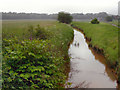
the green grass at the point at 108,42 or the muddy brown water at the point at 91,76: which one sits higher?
the green grass at the point at 108,42

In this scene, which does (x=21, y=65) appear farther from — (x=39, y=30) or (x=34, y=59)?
(x=39, y=30)

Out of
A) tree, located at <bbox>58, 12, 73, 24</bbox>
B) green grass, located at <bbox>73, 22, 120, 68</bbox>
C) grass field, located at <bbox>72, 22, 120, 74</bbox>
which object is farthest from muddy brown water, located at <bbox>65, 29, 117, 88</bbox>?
tree, located at <bbox>58, 12, 73, 24</bbox>

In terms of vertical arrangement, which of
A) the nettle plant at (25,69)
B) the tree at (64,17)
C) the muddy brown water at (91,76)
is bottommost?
the muddy brown water at (91,76)

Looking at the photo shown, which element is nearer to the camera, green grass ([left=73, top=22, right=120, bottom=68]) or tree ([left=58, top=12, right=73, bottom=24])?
green grass ([left=73, top=22, right=120, bottom=68])

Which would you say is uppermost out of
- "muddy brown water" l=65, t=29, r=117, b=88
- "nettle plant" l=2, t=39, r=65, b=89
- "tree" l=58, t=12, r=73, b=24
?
"tree" l=58, t=12, r=73, b=24

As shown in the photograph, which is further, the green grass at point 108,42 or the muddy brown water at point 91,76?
the green grass at point 108,42

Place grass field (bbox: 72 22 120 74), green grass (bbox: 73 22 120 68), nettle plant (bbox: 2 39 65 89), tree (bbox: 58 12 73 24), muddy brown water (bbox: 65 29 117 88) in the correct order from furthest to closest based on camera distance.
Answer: tree (bbox: 58 12 73 24)
green grass (bbox: 73 22 120 68)
grass field (bbox: 72 22 120 74)
muddy brown water (bbox: 65 29 117 88)
nettle plant (bbox: 2 39 65 89)

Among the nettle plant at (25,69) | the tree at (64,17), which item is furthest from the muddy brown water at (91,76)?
the tree at (64,17)

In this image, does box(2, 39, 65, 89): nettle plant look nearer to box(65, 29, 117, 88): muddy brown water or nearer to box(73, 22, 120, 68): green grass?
box(65, 29, 117, 88): muddy brown water

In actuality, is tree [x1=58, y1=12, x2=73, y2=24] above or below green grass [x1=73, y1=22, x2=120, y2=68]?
above

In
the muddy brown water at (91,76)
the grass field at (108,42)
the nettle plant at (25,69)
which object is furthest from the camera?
the grass field at (108,42)

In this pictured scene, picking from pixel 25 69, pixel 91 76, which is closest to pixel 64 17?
pixel 91 76

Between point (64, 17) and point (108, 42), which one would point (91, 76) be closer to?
point (108, 42)

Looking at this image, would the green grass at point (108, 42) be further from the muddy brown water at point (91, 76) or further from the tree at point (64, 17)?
the tree at point (64, 17)
